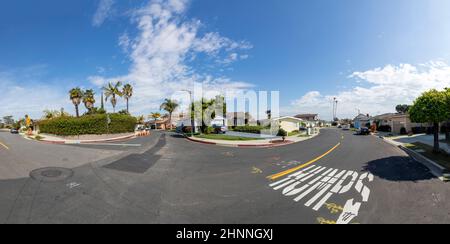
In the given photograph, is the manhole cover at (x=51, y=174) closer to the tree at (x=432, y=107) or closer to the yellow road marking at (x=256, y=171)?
the yellow road marking at (x=256, y=171)

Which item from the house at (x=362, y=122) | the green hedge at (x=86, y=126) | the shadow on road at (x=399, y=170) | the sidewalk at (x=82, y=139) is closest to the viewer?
the shadow on road at (x=399, y=170)

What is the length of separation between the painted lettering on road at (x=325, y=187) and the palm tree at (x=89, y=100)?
53.9 meters

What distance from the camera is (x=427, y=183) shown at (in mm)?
7391

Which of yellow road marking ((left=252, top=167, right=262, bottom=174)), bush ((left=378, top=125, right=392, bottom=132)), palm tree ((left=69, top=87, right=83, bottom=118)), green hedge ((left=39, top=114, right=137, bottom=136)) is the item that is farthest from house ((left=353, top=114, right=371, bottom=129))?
palm tree ((left=69, top=87, right=83, bottom=118))

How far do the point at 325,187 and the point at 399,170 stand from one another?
5.27 metres

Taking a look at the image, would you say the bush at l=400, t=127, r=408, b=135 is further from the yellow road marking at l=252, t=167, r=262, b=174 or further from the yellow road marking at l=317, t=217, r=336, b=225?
the yellow road marking at l=317, t=217, r=336, b=225

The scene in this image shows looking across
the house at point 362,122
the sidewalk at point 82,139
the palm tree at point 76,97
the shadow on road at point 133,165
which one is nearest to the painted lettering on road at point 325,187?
the shadow on road at point 133,165

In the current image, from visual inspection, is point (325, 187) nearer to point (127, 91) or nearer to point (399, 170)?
point (399, 170)

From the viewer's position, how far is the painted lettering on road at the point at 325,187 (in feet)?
18.1

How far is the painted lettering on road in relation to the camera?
552 centimetres

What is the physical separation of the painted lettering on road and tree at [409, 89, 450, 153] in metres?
5.85
